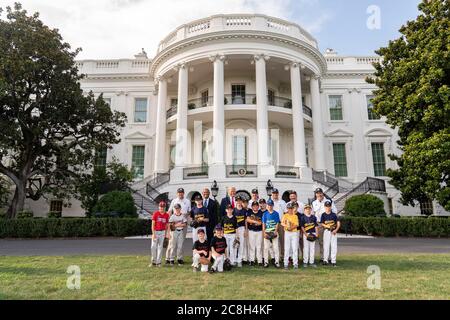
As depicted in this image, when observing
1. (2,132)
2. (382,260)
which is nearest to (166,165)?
(2,132)

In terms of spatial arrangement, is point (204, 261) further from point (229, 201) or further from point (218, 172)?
point (218, 172)

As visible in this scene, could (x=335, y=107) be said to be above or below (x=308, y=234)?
above

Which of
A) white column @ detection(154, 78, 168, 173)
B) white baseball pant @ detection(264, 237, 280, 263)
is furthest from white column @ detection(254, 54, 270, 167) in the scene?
white baseball pant @ detection(264, 237, 280, 263)

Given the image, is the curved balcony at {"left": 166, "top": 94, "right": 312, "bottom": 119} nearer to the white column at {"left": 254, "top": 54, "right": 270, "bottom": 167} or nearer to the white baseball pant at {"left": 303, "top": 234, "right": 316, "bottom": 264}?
the white column at {"left": 254, "top": 54, "right": 270, "bottom": 167}

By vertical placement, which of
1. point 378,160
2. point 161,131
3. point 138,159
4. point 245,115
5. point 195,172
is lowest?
point 195,172

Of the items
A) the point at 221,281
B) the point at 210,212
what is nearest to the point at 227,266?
the point at 221,281

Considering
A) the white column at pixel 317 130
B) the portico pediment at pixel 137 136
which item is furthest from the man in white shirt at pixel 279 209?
the portico pediment at pixel 137 136

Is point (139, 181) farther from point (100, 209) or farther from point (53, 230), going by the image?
point (53, 230)

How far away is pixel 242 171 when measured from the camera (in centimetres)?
1798

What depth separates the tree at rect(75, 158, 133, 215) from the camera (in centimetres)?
1900

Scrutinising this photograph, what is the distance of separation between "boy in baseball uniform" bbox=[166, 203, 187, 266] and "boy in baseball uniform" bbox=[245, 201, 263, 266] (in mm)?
1556

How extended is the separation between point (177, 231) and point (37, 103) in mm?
13949

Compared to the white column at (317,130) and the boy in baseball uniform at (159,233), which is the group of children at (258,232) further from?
the white column at (317,130)
